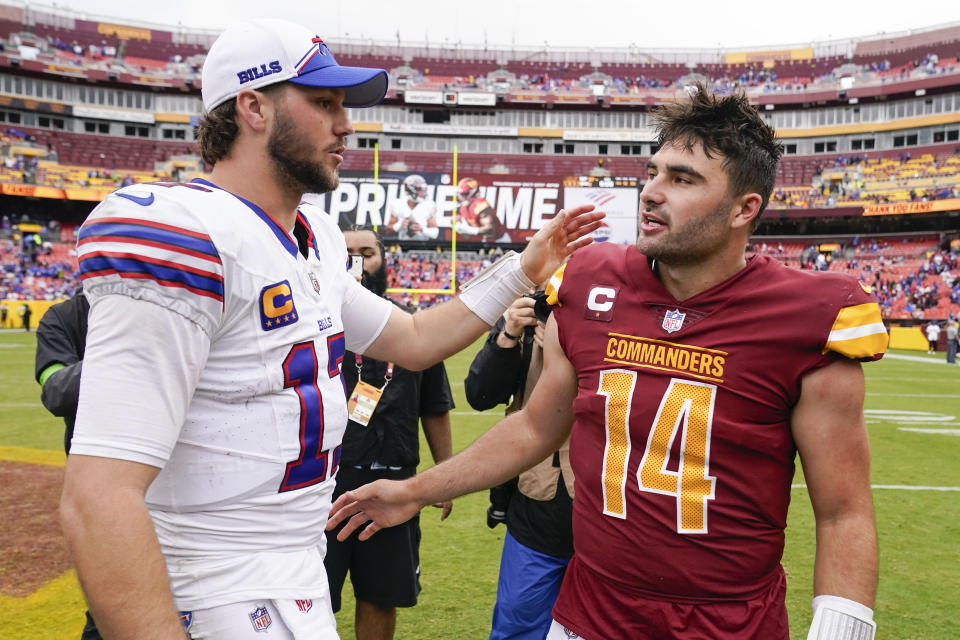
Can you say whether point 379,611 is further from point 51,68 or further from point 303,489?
point 51,68

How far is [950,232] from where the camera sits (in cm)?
3991

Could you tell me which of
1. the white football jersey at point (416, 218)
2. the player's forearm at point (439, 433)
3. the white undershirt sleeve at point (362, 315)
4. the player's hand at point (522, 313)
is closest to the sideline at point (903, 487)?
the player's forearm at point (439, 433)

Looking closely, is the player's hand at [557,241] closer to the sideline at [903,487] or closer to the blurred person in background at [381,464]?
the blurred person in background at [381,464]

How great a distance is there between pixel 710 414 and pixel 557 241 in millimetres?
857

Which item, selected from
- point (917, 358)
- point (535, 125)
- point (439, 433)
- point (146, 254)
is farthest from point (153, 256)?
point (535, 125)

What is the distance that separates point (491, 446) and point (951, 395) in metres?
14.8

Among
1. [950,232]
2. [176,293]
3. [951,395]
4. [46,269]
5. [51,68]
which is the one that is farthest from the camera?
[51,68]

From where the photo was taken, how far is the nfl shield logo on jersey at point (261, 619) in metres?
1.54

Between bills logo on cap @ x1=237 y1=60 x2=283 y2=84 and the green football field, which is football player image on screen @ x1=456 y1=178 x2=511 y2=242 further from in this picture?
bills logo on cap @ x1=237 y1=60 x2=283 y2=84

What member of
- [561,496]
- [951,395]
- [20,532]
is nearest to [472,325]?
[561,496]

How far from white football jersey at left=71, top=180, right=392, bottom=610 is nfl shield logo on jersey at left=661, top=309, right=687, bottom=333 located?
3.01 feet

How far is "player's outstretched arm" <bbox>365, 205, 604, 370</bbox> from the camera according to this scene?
2363 mm

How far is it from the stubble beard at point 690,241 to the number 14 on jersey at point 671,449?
369 mm

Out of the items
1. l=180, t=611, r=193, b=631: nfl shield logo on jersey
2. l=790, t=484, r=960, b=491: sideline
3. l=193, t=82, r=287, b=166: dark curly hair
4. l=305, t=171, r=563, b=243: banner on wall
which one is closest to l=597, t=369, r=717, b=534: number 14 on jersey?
l=180, t=611, r=193, b=631: nfl shield logo on jersey
